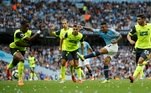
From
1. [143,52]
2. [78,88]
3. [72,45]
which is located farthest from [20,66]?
[143,52]

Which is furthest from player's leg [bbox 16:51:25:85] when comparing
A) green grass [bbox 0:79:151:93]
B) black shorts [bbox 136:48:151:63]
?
black shorts [bbox 136:48:151:63]

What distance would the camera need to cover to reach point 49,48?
185 ft

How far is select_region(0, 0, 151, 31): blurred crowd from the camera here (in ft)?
186

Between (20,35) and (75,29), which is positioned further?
(75,29)

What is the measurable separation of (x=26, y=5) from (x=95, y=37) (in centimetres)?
762

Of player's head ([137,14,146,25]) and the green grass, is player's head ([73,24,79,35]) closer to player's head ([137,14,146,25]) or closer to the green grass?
the green grass

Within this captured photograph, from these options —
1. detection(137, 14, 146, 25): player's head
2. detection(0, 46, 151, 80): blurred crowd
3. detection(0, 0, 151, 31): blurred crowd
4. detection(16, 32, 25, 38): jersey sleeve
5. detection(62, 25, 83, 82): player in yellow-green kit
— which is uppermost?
detection(137, 14, 146, 25): player's head

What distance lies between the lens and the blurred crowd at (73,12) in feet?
186

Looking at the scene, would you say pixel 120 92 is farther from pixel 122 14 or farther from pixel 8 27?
pixel 122 14

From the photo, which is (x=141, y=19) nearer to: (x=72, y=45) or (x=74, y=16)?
(x=72, y=45)

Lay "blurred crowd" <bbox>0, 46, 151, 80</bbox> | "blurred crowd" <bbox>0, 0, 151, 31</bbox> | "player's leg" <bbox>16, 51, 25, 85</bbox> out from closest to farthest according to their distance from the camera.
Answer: "player's leg" <bbox>16, 51, 25, 85</bbox> < "blurred crowd" <bbox>0, 46, 151, 80</bbox> < "blurred crowd" <bbox>0, 0, 151, 31</bbox>

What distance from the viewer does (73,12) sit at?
196 ft

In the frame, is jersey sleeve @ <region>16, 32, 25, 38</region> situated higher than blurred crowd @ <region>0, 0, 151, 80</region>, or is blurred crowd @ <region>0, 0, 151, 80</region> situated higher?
jersey sleeve @ <region>16, 32, 25, 38</region>

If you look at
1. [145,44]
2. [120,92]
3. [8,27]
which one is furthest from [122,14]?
[120,92]
